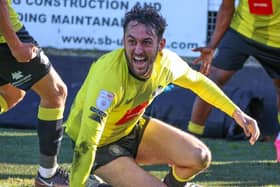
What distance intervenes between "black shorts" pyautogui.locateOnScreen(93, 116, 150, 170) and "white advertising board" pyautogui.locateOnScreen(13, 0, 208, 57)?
4.74 metres

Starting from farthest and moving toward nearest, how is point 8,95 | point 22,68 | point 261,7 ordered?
point 261,7 < point 8,95 < point 22,68

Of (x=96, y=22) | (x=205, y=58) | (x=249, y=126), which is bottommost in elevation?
(x=96, y=22)

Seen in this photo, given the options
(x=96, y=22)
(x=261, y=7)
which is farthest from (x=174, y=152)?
(x=96, y=22)

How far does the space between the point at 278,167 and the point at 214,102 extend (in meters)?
1.90

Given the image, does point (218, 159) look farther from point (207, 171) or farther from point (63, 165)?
point (63, 165)

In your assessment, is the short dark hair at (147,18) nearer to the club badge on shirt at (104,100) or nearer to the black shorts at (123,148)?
the club badge on shirt at (104,100)

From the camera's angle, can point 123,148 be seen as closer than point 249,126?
No

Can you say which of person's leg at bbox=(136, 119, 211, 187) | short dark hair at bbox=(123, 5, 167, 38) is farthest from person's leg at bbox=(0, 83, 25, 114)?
short dark hair at bbox=(123, 5, 167, 38)

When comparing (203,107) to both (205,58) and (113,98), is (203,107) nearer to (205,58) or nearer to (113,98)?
(205,58)

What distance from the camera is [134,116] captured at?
482cm

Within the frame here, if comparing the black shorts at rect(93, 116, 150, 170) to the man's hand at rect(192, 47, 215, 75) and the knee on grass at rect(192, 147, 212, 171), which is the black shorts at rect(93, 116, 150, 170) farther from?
the man's hand at rect(192, 47, 215, 75)

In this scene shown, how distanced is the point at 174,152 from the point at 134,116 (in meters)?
0.35

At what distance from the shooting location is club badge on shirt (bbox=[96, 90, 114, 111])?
424 cm

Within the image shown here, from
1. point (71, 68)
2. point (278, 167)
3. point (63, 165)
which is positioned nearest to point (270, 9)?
point (278, 167)
